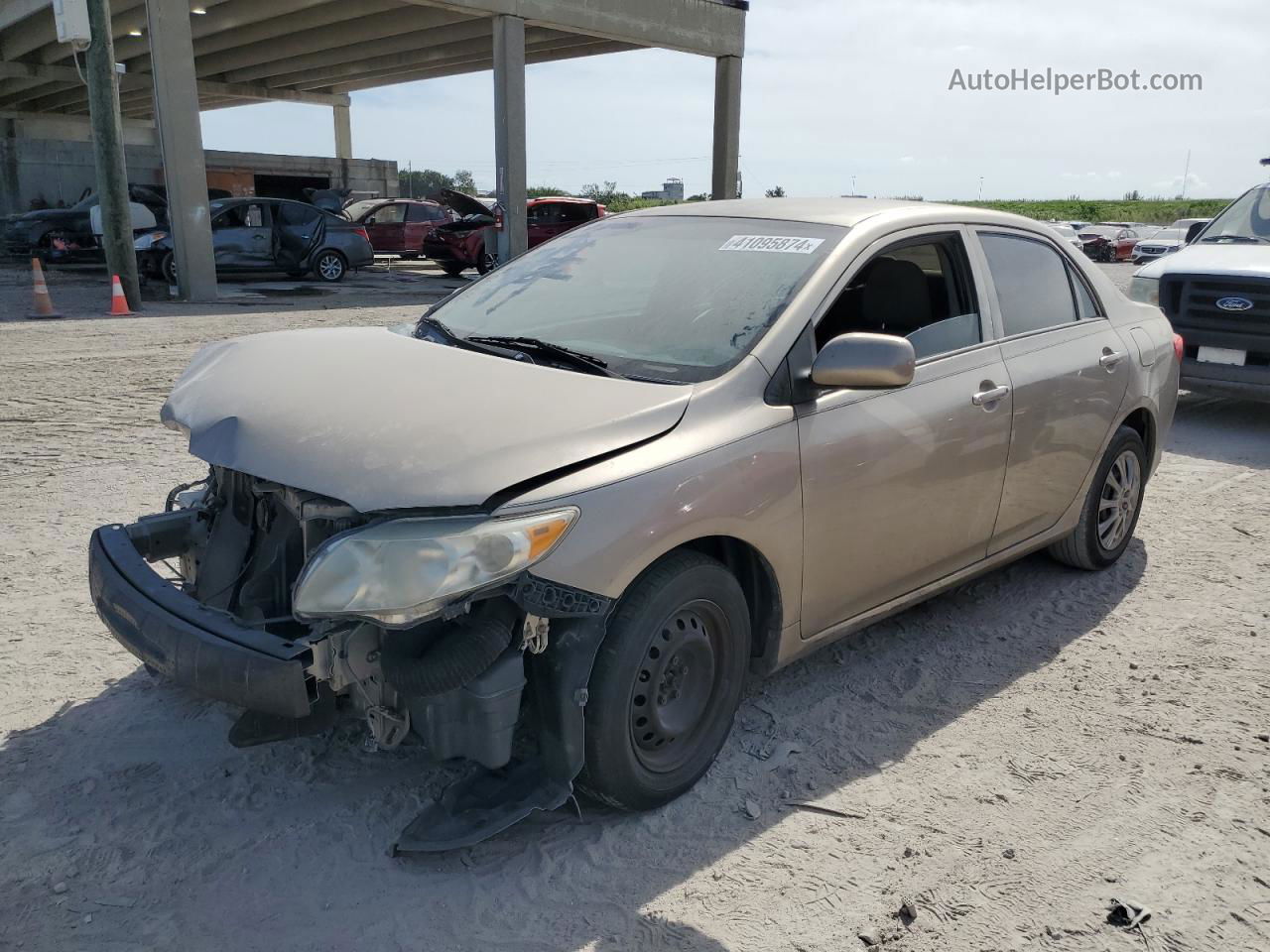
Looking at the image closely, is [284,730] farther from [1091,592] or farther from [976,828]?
[1091,592]

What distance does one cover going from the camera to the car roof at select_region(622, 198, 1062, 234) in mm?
3773

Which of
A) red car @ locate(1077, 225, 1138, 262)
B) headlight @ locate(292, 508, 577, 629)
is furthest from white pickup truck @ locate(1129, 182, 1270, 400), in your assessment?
red car @ locate(1077, 225, 1138, 262)

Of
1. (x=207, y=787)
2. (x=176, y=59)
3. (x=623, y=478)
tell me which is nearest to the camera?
(x=623, y=478)

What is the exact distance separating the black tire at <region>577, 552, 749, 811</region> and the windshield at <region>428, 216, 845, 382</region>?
0.68 metres

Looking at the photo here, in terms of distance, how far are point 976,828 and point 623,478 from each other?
1479 millimetres

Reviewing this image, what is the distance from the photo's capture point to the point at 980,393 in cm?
382

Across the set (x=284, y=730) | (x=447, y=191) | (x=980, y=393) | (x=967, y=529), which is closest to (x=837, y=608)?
(x=967, y=529)

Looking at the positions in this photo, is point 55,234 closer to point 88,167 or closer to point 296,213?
point 296,213

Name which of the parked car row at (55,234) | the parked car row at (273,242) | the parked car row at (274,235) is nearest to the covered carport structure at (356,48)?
the parked car row at (274,235)

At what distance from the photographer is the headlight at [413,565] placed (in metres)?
2.45

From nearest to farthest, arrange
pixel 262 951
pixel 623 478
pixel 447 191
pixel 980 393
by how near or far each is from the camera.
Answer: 1. pixel 262 951
2. pixel 623 478
3. pixel 980 393
4. pixel 447 191

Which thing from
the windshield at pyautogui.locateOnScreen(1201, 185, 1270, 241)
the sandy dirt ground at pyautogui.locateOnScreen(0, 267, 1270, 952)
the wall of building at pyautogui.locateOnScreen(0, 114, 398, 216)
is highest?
the wall of building at pyautogui.locateOnScreen(0, 114, 398, 216)

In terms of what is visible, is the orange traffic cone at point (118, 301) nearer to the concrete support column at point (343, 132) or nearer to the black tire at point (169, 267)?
the black tire at point (169, 267)

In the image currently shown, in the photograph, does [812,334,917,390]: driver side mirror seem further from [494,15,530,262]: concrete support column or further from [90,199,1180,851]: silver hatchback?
[494,15,530,262]: concrete support column
